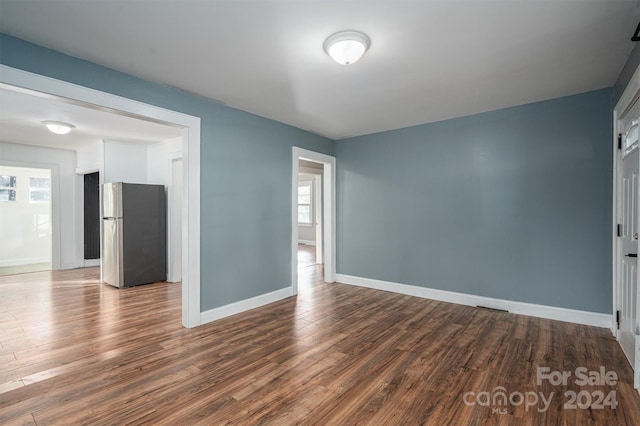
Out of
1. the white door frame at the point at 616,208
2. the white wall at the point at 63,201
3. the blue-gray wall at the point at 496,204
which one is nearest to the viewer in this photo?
the white door frame at the point at 616,208

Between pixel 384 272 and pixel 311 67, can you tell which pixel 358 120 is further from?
pixel 384 272

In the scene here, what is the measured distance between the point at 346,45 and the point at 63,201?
7271mm

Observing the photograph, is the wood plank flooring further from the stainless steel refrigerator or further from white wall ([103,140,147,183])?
white wall ([103,140,147,183])

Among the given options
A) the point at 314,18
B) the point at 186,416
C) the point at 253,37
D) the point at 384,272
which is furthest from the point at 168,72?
the point at 384,272

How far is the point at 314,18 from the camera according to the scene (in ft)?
6.62

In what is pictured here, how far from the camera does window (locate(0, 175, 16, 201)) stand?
278 inches

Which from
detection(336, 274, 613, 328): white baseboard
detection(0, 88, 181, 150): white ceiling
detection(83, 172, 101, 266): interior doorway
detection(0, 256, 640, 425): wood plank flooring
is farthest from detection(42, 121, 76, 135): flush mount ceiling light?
detection(336, 274, 613, 328): white baseboard

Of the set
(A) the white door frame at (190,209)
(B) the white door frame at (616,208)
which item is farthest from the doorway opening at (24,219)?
(B) the white door frame at (616,208)

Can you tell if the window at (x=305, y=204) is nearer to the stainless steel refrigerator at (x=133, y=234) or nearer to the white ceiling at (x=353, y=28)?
the stainless steel refrigerator at (x=133, y=234)

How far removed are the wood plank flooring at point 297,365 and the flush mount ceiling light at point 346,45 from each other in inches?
96.3

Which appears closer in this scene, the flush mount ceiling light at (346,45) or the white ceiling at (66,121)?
the flush mount ceiling light at (346,45)

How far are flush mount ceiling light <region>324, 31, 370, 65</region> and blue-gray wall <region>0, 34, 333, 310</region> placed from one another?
1828 mm

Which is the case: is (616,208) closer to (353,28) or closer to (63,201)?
(353,28)

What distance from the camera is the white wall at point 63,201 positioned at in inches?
248
